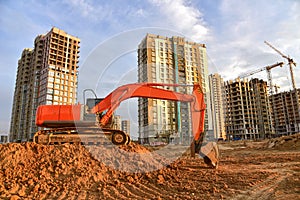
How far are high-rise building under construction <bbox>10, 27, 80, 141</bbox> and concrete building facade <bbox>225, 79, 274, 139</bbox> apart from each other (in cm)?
5958

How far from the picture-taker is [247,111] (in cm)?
7912

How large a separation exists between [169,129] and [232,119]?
3899cm

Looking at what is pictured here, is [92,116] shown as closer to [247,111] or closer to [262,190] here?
[262,190]

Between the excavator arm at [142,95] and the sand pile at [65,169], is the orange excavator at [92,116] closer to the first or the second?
the excavator arm at [142,95]

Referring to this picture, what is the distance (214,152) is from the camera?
7.36 metres

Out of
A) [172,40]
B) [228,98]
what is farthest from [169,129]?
[228,98]

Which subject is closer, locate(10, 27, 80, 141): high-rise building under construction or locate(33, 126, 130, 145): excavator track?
locate(33, 126, 130, 145): excavator track

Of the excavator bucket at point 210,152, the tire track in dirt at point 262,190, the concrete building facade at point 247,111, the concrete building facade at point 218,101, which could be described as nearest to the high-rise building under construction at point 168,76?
the concrete building facade at point 218,101

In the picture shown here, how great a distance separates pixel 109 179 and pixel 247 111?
3243 inches

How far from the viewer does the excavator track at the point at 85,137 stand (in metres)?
8.74

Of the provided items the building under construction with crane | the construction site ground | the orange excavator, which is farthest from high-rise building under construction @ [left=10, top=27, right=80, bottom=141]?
the building under construction with crane

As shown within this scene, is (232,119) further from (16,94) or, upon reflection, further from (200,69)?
(16,94)

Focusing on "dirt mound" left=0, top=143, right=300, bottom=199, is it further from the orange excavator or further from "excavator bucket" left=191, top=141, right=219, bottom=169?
the orange excavator

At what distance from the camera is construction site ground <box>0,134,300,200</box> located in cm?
479
